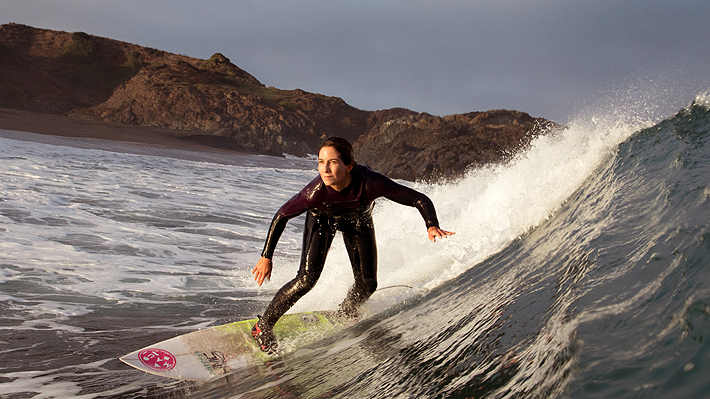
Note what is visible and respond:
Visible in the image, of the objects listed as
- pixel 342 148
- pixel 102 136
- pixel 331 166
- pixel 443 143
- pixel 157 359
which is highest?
pixel 102 136

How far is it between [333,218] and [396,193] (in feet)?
1.86

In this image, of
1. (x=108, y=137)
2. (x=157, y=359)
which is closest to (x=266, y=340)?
(x=157, y=359)

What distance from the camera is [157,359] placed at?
328 cm

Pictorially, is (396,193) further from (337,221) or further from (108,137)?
(108,137)

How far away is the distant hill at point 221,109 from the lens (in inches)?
1318

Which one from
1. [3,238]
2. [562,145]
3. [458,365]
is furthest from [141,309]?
[562,145]

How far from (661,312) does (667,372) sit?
0.58 metres

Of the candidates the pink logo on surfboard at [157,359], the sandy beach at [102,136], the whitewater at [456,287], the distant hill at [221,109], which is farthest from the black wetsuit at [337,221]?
the sandy beach at [102,136]

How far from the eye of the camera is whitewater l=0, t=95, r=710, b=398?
1.98m

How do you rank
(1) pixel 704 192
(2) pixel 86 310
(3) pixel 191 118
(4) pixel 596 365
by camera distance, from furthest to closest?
(3) pixel 191 118 < (2) pixel 86 310 < (1) pixel 704 192 < (4) pixel 596 365

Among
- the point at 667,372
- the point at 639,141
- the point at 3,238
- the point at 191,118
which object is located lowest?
the point at 667,372

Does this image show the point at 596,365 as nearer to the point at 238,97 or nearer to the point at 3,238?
the point at 3,238

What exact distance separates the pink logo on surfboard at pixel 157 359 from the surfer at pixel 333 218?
2.23ft

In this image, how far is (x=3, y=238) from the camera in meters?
6.39
